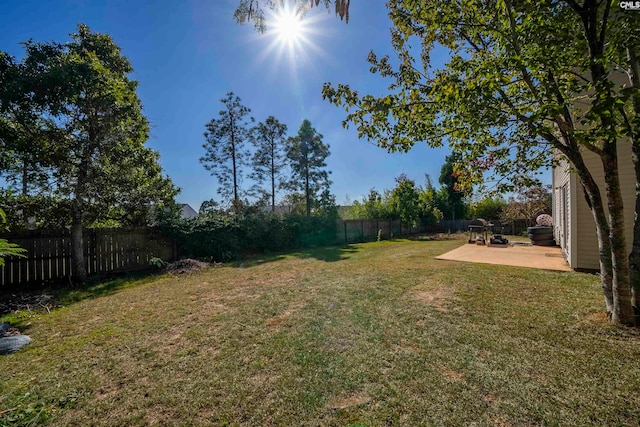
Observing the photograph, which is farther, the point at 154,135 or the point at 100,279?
the point at 154,135

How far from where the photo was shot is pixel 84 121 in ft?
21.4

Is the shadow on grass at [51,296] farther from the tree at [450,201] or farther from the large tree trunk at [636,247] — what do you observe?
the tree at [450,201]

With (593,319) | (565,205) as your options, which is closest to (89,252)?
(593,319)

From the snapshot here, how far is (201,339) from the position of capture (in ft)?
10.0

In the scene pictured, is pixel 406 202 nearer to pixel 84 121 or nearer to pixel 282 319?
pixel 282 319

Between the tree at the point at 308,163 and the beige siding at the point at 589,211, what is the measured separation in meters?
14.5

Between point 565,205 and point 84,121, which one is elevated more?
point 84,121

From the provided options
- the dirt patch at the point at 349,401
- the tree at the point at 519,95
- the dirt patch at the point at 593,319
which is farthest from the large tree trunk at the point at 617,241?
the dirt patch at the point at 349,401

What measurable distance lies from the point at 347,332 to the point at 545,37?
363cm

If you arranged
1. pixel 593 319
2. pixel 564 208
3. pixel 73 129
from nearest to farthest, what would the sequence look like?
pixel 593 319
pixel 73 129
pixel 564 208

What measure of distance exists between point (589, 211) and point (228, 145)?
53.3 ft

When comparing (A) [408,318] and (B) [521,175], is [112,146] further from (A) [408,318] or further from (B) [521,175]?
(B) [521,175]

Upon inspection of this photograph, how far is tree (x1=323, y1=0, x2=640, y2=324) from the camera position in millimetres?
2287

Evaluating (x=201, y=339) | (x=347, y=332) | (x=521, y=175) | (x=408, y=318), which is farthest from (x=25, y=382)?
(x=521, y=175)
